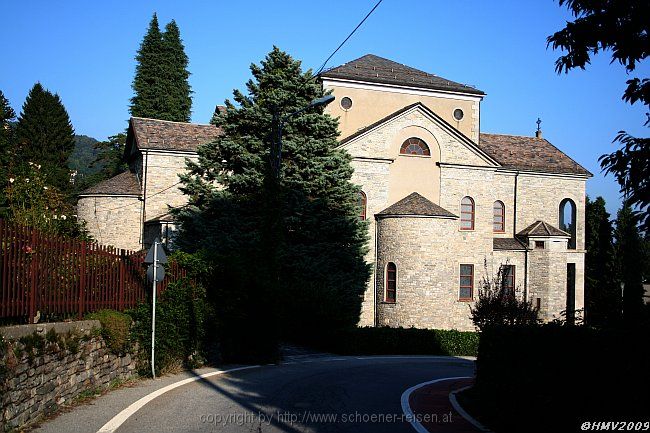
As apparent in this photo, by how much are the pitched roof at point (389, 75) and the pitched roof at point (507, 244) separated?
9.36m

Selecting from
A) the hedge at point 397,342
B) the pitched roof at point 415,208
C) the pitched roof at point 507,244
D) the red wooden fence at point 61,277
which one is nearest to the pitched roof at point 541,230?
the pitched roof at point 507,244

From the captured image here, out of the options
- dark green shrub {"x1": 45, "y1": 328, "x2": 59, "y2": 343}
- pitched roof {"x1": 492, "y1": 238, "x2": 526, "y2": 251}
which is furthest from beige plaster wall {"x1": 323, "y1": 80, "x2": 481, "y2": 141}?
dark green shrub {"x1": 45, "y1": 328, "x2": 59, "y2": 343}

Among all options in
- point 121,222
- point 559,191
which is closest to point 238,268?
point 121,222

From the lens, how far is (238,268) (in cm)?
1755

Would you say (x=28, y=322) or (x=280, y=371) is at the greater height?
(x=28, y=322)

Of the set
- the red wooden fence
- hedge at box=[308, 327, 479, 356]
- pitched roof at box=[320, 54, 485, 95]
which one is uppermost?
pitched roof at box=[320, 54, 485, 95]

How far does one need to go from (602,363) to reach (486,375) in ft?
14.3

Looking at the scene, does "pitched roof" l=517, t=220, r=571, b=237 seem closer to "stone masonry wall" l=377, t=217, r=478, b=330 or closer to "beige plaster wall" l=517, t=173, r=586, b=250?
"beige plaster wall" l=517, t=173, r=586, b=250

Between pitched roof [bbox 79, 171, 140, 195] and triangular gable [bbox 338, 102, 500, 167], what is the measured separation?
42.3 ft

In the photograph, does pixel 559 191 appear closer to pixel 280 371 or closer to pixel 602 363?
pixel 280 371

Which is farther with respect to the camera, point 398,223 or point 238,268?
point 398,223

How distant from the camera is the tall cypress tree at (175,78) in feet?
215

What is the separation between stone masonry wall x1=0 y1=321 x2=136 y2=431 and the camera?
339 inches

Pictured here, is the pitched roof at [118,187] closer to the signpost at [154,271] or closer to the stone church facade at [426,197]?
the stone church facade at [426,197]
